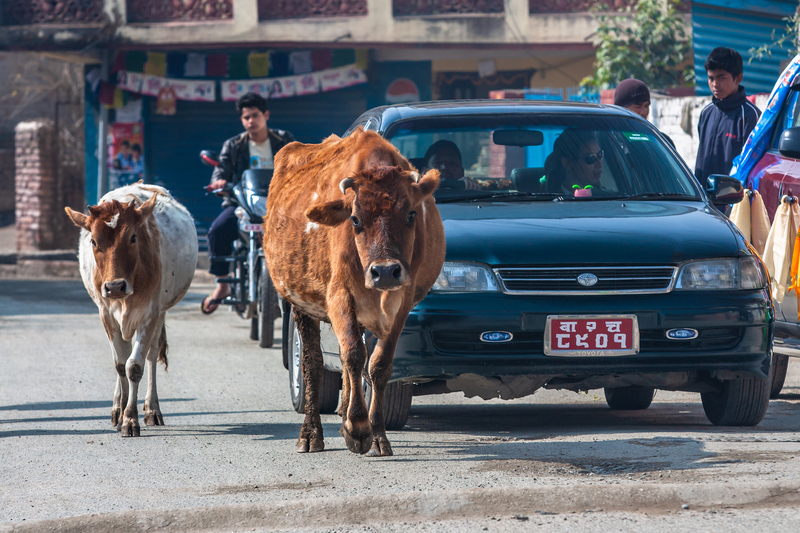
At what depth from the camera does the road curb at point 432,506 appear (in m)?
4.26

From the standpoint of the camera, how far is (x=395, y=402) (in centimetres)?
602

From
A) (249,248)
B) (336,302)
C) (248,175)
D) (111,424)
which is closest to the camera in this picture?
(336,302)

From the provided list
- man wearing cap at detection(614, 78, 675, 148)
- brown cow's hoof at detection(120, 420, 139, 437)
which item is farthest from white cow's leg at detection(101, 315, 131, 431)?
man wearing cap at detection(614, 78, 675, 148)

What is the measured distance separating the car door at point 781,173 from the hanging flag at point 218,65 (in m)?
14.9

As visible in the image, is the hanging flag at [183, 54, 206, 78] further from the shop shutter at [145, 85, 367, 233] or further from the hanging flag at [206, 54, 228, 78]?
the shop shutter at [145, 85, 367, 233]

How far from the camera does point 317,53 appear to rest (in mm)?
20828

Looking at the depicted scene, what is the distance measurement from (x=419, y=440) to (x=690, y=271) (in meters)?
1.69

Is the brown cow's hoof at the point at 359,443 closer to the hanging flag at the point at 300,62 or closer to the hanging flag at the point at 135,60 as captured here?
the hanging flag at the point at 300,62

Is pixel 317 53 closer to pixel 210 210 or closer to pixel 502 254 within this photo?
pixel 210 210

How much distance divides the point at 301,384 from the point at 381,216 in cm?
233

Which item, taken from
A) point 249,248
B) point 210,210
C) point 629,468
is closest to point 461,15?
point 210,210

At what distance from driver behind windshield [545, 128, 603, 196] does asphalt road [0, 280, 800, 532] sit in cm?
143

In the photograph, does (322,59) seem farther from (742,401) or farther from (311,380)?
(742,401)

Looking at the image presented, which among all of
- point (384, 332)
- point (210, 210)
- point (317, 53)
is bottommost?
point (210, 210)
